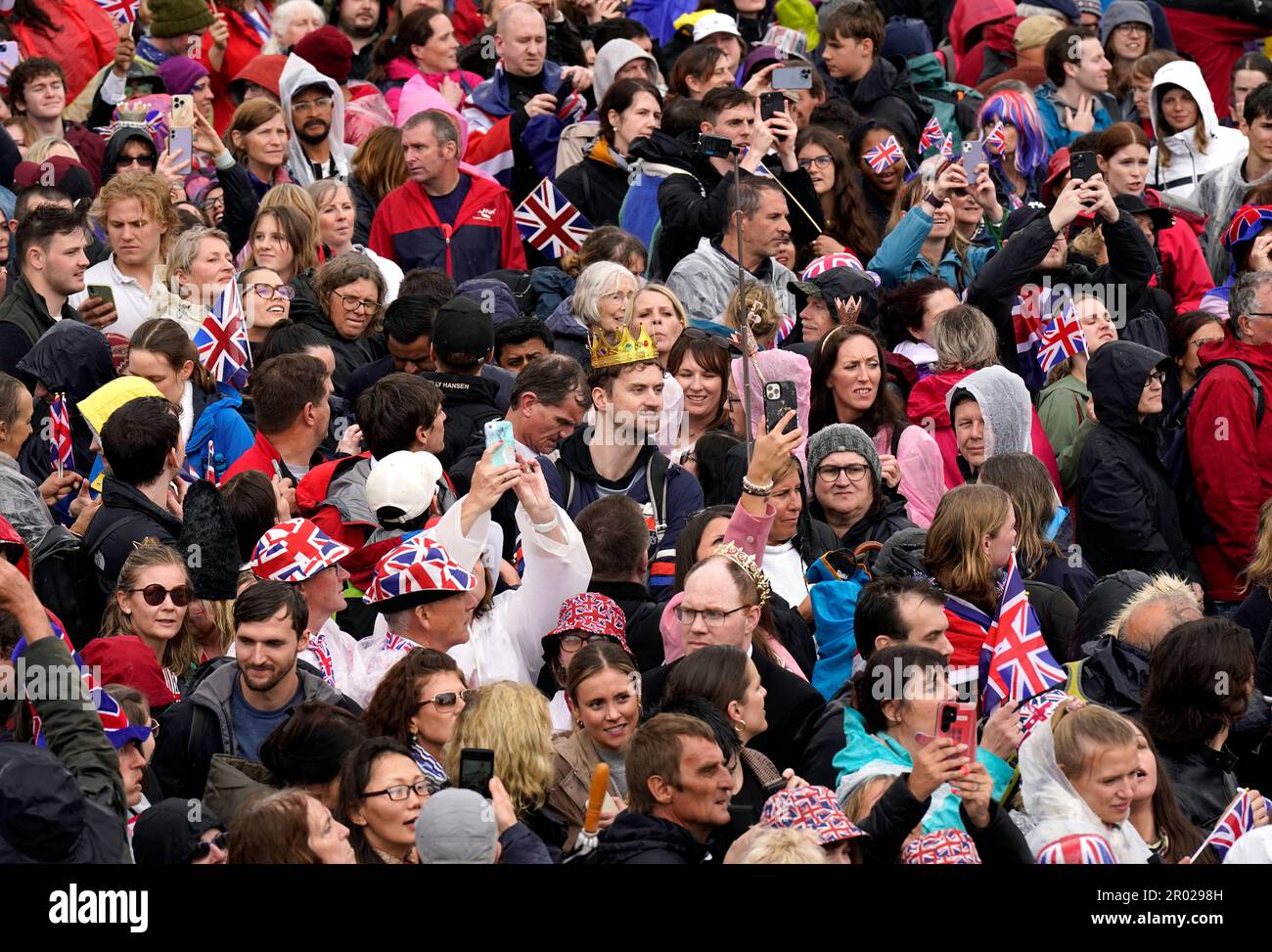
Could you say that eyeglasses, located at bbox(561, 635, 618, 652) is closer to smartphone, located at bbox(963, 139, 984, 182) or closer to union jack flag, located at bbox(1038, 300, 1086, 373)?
union jack flag, located at bbox(1038, 300, 1086, 373)

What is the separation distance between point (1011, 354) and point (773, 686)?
444cm

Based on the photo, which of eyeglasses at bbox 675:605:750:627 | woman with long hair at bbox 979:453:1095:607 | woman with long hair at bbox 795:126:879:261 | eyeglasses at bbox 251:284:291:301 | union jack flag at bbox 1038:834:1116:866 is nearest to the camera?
union jack flag at bbox 1038:834:1116:866

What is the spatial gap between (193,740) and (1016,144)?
759cm

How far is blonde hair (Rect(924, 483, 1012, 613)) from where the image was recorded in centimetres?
846

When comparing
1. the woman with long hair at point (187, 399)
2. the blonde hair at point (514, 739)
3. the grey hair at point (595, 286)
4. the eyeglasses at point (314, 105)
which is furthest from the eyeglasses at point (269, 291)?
the blonde hair at point (514, 739)

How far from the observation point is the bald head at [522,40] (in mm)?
13461

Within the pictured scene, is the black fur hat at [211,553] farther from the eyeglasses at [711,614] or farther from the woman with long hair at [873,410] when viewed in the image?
the woman with long hair at [873,410]

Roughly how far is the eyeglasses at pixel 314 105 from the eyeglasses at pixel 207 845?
7158 mm

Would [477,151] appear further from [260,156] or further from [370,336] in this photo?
[370,336]

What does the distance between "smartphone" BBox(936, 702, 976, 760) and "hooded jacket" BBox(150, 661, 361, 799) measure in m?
2.01

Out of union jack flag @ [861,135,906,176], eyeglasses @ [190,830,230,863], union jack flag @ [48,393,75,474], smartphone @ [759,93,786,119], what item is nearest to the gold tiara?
eyeglasses @ [190,830,230,863]

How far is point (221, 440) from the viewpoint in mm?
9781

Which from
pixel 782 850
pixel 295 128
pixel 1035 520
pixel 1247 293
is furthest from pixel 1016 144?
pixel 782 850
